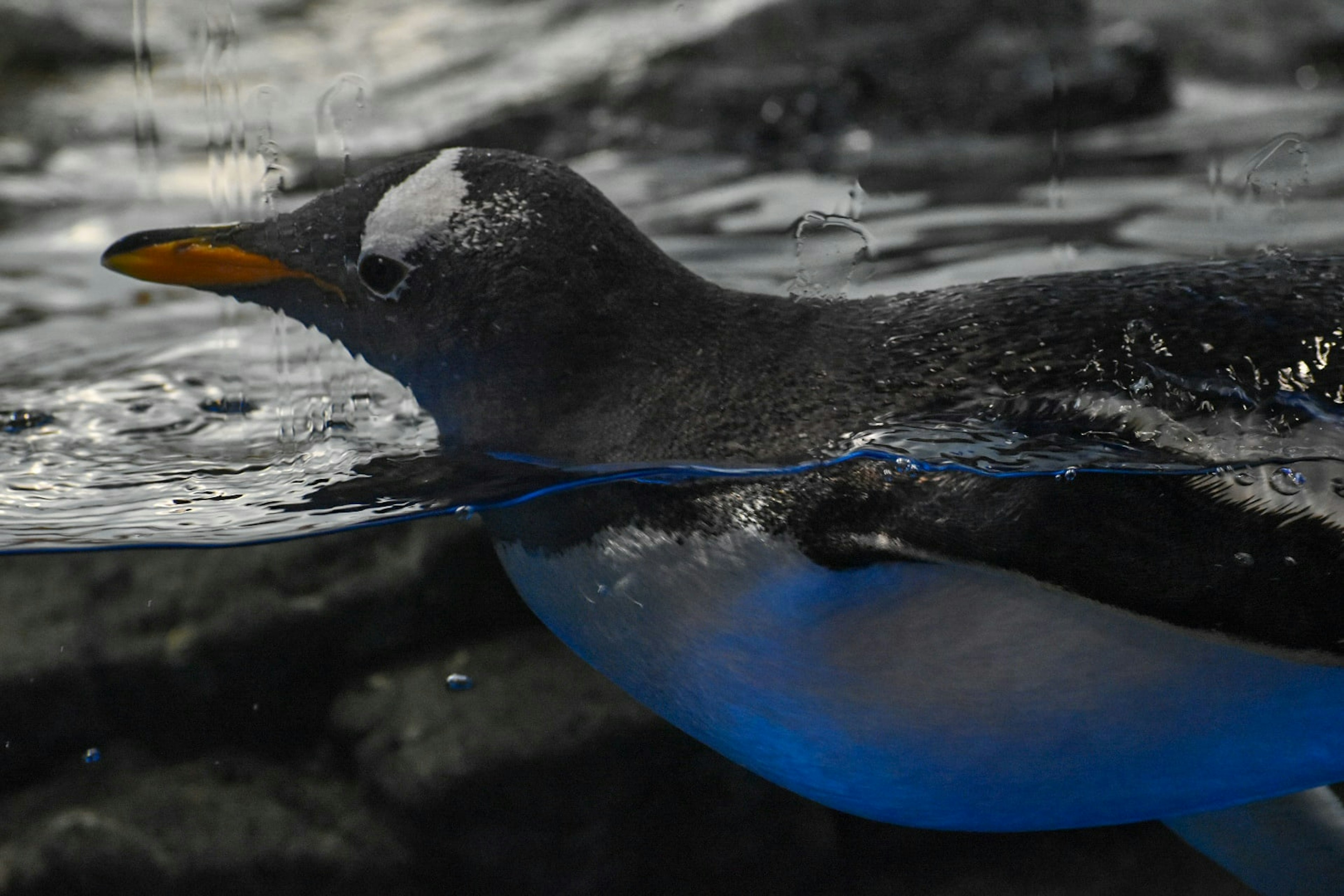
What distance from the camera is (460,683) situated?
2584 mm

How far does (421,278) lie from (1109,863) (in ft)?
5.63

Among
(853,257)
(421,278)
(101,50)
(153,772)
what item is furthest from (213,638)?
(101,50)

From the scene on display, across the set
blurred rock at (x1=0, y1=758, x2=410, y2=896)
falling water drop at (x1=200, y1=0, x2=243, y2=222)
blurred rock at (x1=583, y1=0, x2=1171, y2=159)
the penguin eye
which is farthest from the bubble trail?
the penguin eye

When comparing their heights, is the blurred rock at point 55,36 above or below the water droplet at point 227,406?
above

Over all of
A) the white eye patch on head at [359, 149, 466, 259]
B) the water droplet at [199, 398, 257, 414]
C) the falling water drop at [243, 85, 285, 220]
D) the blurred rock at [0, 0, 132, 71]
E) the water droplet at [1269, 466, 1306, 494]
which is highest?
the blurred rock at [0, 0, 132, 71]

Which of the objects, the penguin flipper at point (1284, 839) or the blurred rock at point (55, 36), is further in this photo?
the blurred rock at point (55, 36)

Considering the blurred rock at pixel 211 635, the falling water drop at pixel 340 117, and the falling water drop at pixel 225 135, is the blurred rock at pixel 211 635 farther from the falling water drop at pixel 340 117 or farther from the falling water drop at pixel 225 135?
the falling water drop at pixel 340 117

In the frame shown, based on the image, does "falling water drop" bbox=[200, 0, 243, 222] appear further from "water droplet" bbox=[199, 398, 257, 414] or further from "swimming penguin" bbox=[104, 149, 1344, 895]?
"swimming penguin" bbox=[104, 149, 1344, 895]

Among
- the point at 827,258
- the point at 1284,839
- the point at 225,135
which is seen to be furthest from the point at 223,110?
the point at 1284,839

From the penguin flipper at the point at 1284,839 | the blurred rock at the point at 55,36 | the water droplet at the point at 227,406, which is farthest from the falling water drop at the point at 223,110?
the penguin flipper at the point at 1284,839

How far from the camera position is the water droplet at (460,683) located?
2586 millimetres

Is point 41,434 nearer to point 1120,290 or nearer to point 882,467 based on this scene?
point 882,467

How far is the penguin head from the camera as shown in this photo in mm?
2045

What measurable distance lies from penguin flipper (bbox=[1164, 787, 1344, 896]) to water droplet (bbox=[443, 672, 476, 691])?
1289 mm
